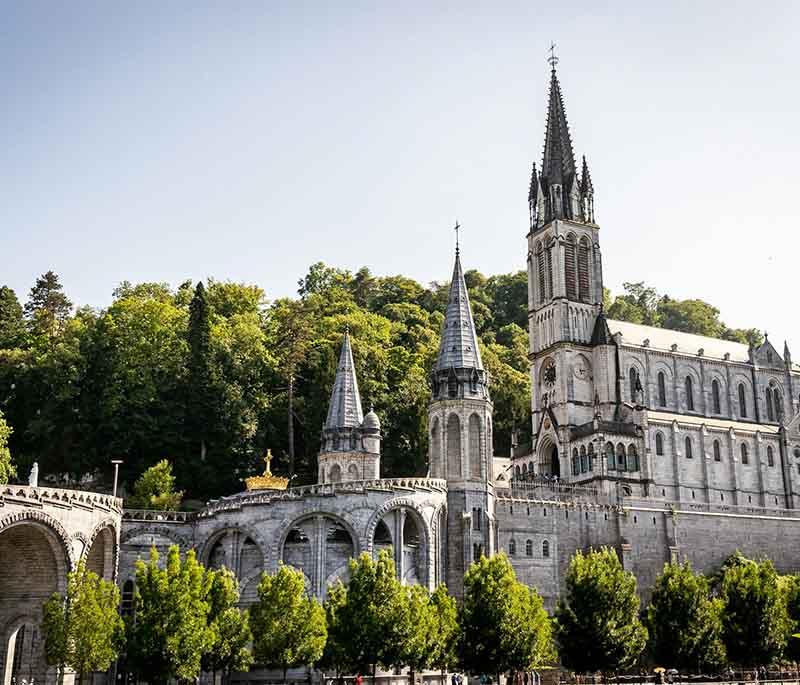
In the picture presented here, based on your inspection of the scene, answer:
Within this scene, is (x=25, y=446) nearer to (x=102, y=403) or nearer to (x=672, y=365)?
(x=102, y=403)

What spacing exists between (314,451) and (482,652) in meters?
34.0

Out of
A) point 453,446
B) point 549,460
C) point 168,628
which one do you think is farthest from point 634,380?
point 168,628

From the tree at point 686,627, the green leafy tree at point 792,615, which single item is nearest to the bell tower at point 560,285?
the green leafy tree at point 792,615

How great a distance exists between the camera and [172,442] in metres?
73.1

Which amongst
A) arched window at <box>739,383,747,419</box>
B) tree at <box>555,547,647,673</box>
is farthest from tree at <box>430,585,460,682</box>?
arched window at <box>739,383,747,419</box>

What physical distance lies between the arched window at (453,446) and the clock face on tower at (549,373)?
24562 millimetres

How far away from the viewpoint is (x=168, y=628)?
40.8m

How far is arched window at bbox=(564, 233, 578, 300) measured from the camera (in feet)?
273

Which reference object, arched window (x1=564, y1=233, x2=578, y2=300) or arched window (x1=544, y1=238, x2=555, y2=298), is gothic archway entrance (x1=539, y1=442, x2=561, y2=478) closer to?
arched window (x1=564, y1=233, x2=578, y2=300)

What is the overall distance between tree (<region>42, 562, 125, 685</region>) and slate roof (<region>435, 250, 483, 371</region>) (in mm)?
24460

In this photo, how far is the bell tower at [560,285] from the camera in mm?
A: 79938

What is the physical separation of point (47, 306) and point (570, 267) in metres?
44.7

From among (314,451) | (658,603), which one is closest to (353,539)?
(658,603)

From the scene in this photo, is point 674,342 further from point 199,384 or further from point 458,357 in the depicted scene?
point 199,384
